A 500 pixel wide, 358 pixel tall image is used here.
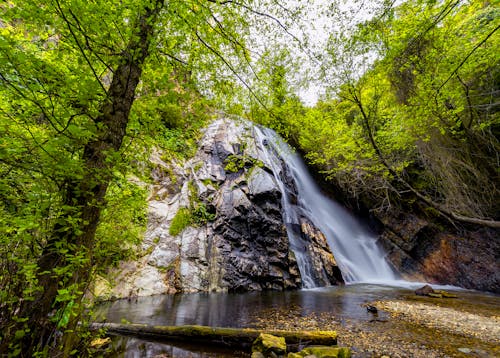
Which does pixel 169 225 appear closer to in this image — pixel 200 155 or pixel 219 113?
pixel 200 155

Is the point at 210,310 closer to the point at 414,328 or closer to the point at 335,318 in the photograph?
the point at 335,318

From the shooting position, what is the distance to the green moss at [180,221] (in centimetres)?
1122

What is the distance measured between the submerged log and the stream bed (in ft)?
0.59

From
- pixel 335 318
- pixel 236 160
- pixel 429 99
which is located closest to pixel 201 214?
pixel 335 318

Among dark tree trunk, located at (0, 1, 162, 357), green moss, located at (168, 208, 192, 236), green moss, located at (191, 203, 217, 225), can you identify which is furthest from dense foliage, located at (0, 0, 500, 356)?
green moss, located at (191, 203, 217, 225)

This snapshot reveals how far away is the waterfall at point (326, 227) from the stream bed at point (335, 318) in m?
3.55

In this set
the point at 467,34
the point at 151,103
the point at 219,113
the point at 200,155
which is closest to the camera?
the point at 151,103

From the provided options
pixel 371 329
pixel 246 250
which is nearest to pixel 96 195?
pixel 371 329

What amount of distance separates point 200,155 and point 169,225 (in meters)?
5.28

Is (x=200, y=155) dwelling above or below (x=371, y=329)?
above

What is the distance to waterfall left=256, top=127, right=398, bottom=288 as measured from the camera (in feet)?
41.7

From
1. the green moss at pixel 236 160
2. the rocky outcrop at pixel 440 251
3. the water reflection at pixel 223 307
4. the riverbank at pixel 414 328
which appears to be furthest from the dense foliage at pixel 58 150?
the rocky outcrop at pixel 440 251

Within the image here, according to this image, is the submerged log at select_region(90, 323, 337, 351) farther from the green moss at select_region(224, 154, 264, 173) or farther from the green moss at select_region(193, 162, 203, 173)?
the green moss at select_region(193, 162, 203, 173)

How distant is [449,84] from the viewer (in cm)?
750
